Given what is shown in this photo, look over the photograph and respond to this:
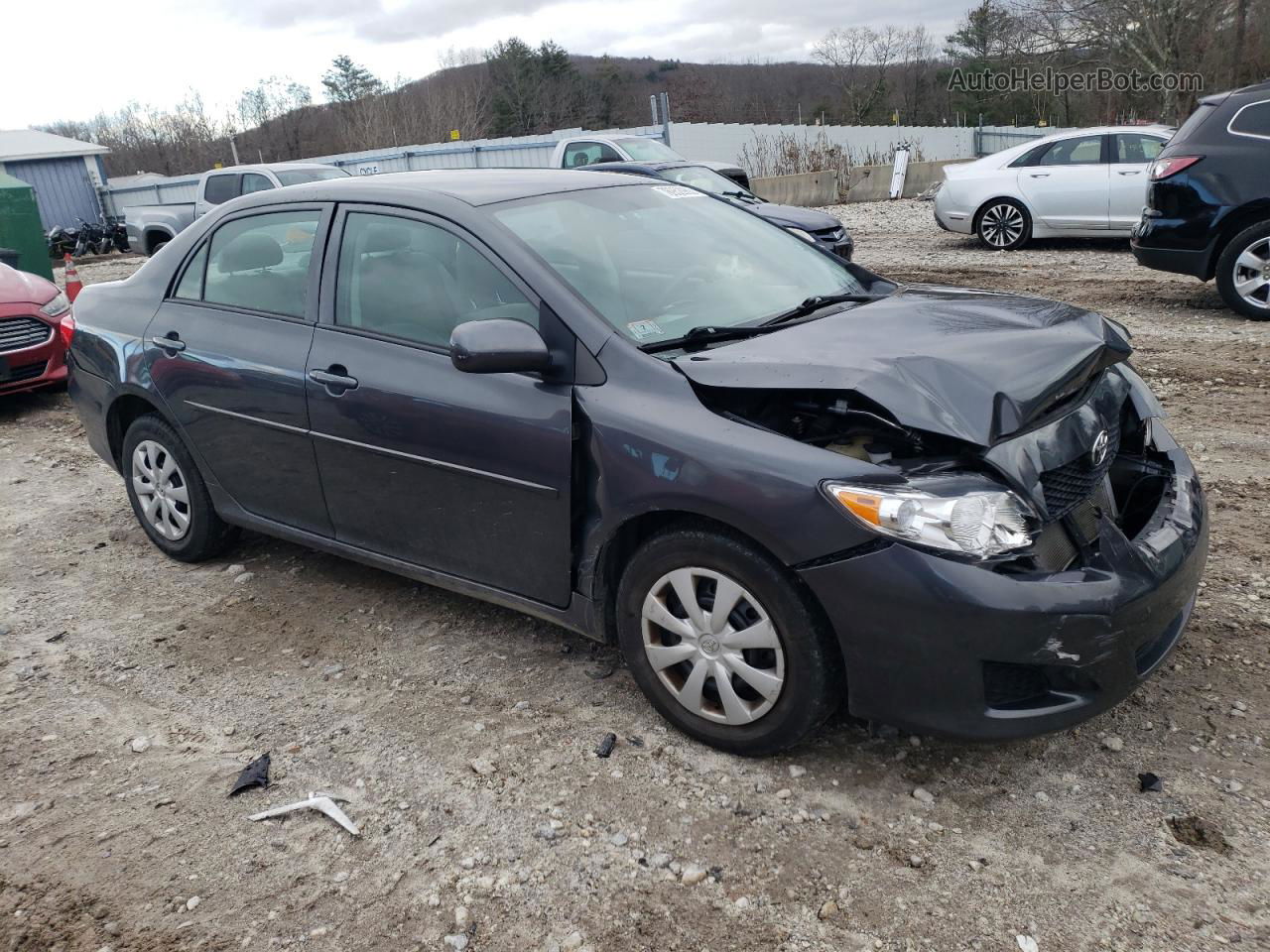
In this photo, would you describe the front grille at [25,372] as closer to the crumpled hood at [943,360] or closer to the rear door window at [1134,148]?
the crumpled hood at [943,360]

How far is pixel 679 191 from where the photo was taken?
4281 mm

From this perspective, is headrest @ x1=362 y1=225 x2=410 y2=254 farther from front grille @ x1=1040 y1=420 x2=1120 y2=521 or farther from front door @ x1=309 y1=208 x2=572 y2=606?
front grille @ x1=1040 y1=420 x2=1120 y2=521

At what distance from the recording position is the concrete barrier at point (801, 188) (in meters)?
21.4

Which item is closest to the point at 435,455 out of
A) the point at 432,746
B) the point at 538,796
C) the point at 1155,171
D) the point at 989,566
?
the point at 432,746

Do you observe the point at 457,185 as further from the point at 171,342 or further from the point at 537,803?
the point at 537,803

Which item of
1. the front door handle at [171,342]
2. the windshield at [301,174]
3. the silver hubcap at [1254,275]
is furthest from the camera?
the windshield at [301,174]

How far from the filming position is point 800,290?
151 inches

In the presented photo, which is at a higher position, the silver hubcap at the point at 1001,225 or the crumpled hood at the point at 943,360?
the crumpled hood at the point at 943,360

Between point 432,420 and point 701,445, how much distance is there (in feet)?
3.53

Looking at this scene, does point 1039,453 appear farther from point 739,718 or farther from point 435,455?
point 435,455

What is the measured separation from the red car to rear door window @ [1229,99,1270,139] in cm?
952

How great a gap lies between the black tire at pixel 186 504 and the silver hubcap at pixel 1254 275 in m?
7.80

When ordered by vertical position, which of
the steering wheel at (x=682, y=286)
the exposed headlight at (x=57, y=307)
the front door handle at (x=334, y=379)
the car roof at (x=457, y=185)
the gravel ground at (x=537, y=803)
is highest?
the car roof at (x=457, y=185)
